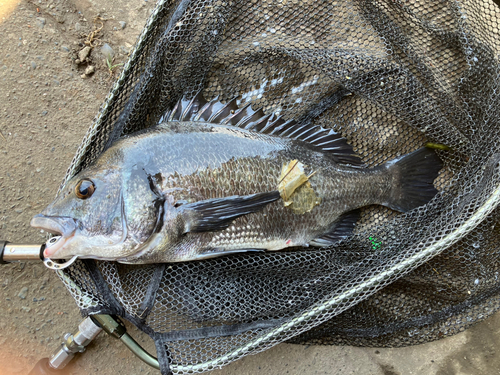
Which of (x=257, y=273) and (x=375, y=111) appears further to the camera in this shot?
(x=375, y=111)

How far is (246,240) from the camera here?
2037mm

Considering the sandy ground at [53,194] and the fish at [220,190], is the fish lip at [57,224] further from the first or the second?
the sandy ground at [53,194]

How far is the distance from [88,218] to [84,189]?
16 cm

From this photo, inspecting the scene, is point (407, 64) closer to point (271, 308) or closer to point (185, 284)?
point (271, 308)

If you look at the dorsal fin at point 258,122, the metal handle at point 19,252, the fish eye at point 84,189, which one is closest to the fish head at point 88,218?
the fish eye at point 84,189

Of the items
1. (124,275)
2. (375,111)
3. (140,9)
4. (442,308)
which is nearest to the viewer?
(124,275)

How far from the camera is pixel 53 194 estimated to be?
7.51ft

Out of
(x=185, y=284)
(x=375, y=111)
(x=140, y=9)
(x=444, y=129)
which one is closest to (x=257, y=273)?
(x=185, y=284)

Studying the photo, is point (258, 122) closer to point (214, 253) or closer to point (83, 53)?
point (214, 253)

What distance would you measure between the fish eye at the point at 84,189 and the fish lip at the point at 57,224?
13 cm

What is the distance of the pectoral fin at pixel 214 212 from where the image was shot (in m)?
1.85

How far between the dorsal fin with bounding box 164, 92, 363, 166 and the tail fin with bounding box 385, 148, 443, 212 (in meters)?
0.28

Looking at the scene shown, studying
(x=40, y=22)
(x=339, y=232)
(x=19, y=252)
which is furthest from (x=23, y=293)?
Answer: (x=339, y=232)

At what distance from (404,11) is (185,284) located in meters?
2.33
